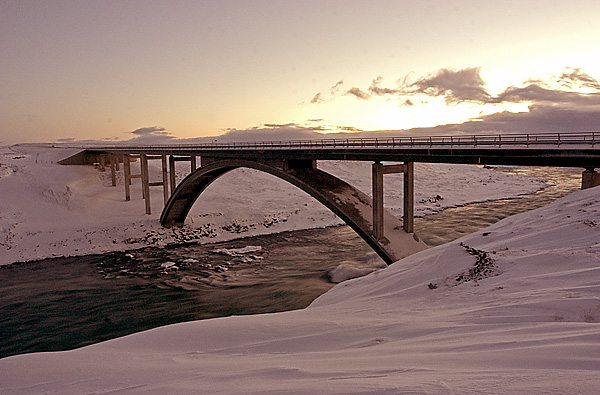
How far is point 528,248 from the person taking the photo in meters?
10.5

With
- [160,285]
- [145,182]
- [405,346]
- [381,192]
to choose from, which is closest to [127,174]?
[145,182]

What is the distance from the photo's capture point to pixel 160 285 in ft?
73.4

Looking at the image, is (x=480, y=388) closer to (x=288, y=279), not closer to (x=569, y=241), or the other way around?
(x=569, y=241)

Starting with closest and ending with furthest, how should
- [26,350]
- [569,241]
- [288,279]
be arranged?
[569,241] < [26,350] < [288,279]

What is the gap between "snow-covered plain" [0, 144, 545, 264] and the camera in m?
31.4

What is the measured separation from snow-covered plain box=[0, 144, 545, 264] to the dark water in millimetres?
2871

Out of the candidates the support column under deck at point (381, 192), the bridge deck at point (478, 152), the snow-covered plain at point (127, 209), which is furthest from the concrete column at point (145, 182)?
the support column under deck at point (381, 192)

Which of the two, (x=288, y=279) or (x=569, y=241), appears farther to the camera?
(x=288, y=279)

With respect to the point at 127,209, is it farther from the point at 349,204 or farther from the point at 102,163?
the point at 349,204

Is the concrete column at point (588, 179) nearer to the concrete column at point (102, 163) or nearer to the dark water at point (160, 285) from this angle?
the dark water at point (160, 285)

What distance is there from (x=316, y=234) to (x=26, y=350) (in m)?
22.8

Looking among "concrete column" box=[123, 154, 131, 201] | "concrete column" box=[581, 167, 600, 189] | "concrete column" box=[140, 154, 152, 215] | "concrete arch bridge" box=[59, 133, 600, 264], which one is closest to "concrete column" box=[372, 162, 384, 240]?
"concrete arch bridge" box=[59, 133, 600, 264]

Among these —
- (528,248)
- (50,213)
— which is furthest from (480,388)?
(50,213)

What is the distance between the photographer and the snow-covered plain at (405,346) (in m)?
3.83
